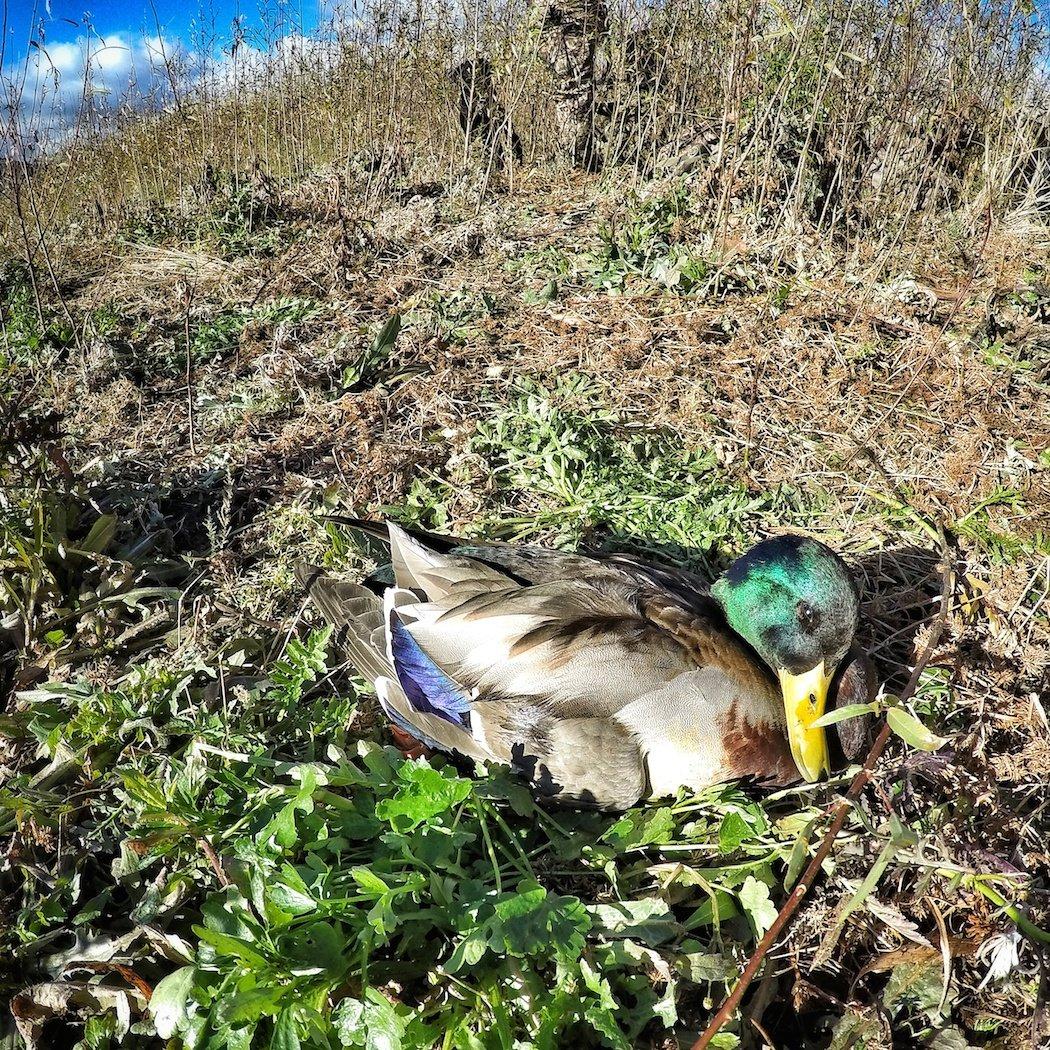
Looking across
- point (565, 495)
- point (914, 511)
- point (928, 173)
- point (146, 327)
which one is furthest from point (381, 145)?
point (914, 511)

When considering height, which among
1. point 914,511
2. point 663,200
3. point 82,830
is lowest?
point 82,830

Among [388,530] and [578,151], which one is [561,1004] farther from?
[578,151]

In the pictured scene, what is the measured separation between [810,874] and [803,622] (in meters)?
0.62

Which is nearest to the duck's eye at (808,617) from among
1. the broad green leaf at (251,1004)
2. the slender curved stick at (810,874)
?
the slender curved stick at (810,874)

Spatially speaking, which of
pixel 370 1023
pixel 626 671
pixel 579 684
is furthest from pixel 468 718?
pixel 370 1023

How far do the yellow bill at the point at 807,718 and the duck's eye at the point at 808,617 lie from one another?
0.11 meters

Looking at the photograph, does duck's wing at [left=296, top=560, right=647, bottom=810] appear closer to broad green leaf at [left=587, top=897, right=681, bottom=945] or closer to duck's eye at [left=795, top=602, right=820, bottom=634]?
broad green leaf at [left=587, top=897, right=681, bottom=945]

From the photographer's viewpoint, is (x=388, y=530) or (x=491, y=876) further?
(x=388, y=530)

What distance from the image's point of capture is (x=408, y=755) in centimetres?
231

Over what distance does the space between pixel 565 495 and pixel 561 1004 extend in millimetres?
1921

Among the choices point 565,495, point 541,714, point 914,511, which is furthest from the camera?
point 565,495

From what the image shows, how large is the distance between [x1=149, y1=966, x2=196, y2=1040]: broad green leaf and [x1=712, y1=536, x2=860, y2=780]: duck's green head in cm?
149

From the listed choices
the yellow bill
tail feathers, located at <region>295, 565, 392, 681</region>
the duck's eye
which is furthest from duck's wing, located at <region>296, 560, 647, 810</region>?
the duck's eye

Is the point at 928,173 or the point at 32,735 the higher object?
the point at 928,173
